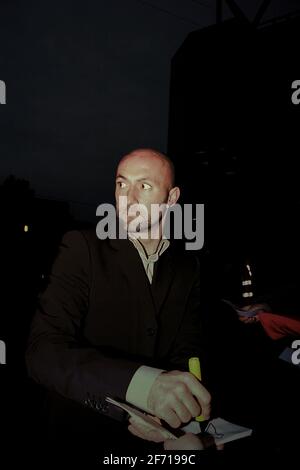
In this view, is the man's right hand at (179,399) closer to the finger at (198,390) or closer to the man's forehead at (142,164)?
the finger at (198,390)

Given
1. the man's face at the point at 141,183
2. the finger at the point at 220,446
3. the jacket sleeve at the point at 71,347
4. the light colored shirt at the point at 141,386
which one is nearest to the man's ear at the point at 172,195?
the man's face at the point at 141,183

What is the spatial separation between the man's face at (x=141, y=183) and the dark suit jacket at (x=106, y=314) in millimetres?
129

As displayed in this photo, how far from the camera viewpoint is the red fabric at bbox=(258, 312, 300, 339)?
2.05m

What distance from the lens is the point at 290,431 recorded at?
104cm

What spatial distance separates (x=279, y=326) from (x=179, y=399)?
4.81 ft

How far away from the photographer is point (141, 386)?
89cm

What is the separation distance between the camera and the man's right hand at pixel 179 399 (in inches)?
32.2

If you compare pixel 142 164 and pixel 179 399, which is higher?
pixel 142 164

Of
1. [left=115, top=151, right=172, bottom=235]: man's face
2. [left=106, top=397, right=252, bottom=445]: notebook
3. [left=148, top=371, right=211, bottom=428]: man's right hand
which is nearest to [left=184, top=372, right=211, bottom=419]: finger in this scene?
[left=148, top=371, right=211, bottom=428]: man's right hand

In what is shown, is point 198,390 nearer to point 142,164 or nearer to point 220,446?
point 220,446

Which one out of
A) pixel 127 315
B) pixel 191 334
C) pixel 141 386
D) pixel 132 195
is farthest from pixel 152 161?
pixel 141 386

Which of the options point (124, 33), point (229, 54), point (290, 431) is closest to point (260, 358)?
point (290, 431)

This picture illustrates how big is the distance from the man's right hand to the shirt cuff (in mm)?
31
